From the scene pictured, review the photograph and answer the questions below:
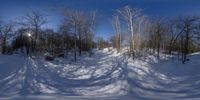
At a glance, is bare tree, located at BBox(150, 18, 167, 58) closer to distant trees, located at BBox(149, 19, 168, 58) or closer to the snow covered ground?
distant trees, located at BBox(149, 19, 168, 58)

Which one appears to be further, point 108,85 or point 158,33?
point 158,33

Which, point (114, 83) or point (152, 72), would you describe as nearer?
point (114, 83)

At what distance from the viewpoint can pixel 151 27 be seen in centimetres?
3772

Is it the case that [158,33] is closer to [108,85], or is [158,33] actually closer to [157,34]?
[157,34]

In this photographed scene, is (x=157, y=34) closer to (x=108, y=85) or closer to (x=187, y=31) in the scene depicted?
(x=187, y=31)

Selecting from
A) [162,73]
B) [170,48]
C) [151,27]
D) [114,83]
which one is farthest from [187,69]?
[151,27]

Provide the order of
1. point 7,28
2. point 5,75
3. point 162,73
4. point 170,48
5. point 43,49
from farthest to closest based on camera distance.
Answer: point 7,28, point 43,49, point 170,48, point 162,73, point 5,75

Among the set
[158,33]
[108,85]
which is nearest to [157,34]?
[158,33]

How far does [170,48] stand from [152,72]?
12.9 meters

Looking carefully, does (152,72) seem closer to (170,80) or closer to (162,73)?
(162,73)

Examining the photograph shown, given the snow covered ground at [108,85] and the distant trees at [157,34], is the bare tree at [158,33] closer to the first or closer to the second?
the distant trees at [157,34]

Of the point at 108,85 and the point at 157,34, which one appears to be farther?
the point at 157,34

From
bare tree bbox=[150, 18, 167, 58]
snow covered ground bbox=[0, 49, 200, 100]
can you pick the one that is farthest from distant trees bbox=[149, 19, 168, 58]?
snow covered ground bbox=[0, 49, 200, 100]

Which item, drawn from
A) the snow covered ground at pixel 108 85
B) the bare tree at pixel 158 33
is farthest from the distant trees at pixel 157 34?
the snow covered ground at pixel 108 85
